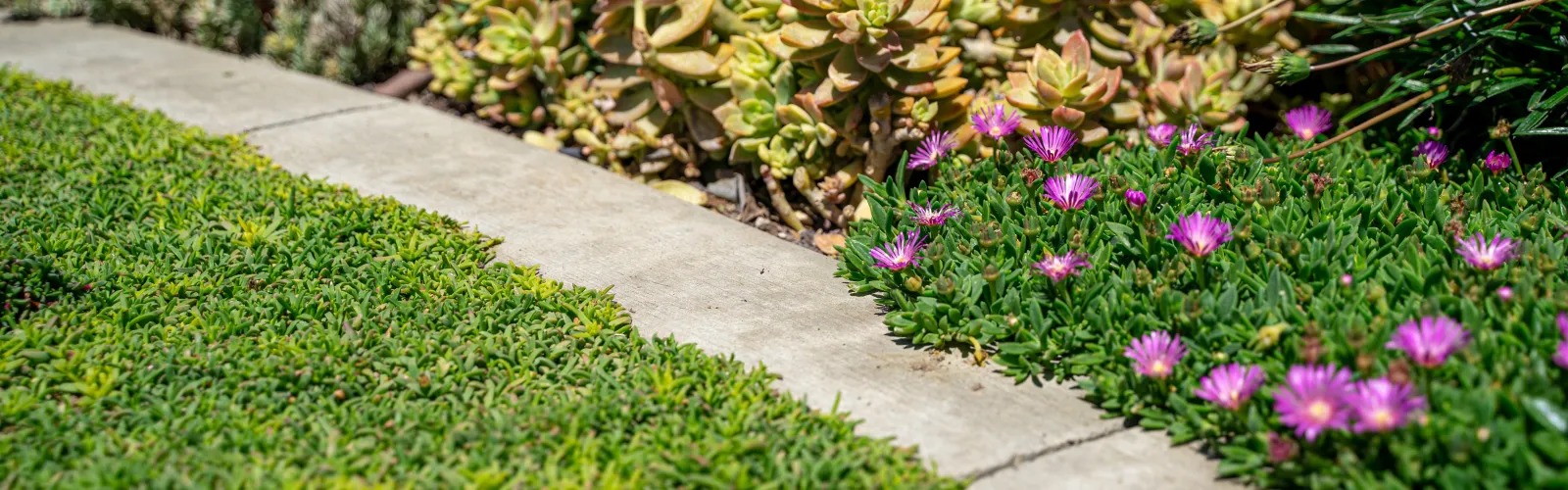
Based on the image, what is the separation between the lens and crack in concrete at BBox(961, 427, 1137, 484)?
2.31 metres

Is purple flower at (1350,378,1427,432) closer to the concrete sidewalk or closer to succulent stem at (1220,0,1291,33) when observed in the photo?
the concrete sidewalk

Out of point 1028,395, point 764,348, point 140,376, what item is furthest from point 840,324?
point 140,376

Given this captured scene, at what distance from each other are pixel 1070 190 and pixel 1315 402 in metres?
0.99

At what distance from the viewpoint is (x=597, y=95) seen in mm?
4551

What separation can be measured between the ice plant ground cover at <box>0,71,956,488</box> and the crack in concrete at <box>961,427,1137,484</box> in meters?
0.08

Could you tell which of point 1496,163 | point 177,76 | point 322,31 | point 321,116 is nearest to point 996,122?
point 1496,163

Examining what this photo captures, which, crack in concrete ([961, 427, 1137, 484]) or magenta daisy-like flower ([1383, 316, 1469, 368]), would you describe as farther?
crack in concrete ([961, 427, 1137, 484])

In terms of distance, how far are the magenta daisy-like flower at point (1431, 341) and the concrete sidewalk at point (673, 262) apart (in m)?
0.43

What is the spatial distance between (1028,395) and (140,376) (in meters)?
1.96

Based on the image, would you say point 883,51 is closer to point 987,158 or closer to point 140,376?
point 987,158

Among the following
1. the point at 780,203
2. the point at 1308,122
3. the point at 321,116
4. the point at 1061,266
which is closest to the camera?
the point at 1061,266

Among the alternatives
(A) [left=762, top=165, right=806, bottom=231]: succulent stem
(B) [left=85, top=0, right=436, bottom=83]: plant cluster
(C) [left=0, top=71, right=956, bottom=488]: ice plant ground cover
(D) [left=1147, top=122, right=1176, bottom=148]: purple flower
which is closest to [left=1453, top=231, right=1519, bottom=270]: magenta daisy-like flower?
(D) [left=1147, top=122, right=1176, bottom=148]: purple flower

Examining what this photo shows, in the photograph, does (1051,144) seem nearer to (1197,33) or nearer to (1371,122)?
(1197,33)

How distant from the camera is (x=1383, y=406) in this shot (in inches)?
83.4
